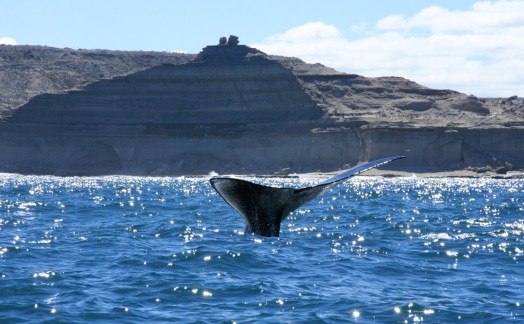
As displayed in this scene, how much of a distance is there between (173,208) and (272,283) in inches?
848

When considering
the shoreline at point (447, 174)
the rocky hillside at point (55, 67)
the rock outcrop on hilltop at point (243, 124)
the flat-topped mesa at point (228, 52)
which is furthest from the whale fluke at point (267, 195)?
the rocky hillside at point (55, 67)

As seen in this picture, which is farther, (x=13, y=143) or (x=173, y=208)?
(x=13, y=143)

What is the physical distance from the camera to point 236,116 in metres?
108

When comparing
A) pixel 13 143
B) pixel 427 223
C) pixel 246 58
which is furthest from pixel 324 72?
pixel 427 223

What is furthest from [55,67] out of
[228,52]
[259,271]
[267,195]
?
[267,195]

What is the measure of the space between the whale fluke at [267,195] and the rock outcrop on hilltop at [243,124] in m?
80.1

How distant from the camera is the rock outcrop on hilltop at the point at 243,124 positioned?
98375 millimetres

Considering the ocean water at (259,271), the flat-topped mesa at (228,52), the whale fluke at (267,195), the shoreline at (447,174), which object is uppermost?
the flat-topped mesa at (228,52)

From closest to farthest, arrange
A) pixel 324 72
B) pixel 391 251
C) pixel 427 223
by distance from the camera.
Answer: pixel 391 251
pixel 427 223
pixel 324 72

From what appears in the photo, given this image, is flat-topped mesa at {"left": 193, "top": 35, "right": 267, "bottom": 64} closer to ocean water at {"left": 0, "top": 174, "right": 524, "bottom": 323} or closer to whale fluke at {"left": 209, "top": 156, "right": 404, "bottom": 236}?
ocean water at {"left": 0, "top": 174, "right": 524, "bottom": 323}

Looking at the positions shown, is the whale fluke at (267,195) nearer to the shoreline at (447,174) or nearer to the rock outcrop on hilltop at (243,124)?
the shoreline at (447,174)

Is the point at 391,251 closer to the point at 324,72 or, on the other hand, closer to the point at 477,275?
the point at 477,275

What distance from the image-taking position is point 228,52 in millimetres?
115562

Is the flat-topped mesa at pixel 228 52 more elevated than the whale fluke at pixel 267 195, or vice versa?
the flat-topped mesa at pixel 228 52
